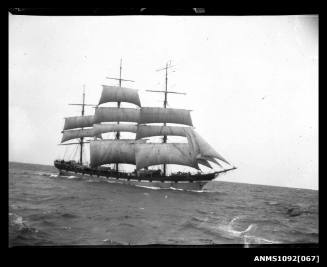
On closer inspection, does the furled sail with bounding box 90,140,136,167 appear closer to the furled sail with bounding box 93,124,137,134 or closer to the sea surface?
the furled sail with bounding box 93,124,137,134

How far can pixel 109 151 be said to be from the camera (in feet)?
87.8

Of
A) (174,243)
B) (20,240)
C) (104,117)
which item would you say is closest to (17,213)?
(20,240)

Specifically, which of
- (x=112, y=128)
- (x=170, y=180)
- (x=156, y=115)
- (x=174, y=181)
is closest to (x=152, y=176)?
(x=170, y=180)

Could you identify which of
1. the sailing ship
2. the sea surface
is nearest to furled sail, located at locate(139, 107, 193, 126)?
the sailing ship

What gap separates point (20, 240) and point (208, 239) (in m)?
4.29

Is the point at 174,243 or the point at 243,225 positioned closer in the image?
the point at 174,243

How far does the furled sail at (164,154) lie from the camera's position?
853 inches

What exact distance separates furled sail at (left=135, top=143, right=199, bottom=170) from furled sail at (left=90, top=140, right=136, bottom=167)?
259 cm

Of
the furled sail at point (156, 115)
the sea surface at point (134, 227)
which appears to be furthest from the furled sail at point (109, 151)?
the sea surface at point (134, 227)

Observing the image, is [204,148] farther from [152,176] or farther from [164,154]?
[152,176]

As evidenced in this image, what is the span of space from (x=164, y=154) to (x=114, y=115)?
6.21m

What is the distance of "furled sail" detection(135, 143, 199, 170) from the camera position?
71.1 ft
